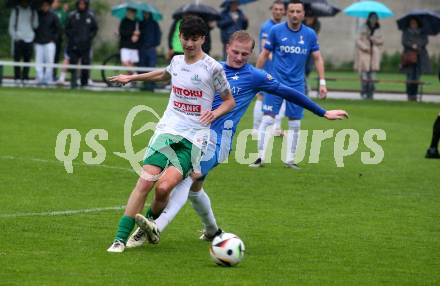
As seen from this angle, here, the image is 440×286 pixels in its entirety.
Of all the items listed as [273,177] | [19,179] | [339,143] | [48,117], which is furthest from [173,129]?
[48,117]

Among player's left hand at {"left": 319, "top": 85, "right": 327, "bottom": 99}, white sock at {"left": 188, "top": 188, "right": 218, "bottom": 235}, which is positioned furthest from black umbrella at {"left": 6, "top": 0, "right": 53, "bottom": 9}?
white sock at {"left": 188, "top": 188, "right": 218, "bottom": 235}

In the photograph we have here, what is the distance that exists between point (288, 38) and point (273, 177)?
2275 millimetres

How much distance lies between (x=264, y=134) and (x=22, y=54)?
15.4 meters

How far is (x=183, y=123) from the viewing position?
958 cm

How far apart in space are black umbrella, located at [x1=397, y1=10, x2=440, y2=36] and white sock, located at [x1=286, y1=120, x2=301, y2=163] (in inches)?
610

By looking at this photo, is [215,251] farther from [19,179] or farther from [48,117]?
[48,117]

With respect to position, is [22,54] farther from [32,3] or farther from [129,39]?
[129,39]

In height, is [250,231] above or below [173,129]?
below

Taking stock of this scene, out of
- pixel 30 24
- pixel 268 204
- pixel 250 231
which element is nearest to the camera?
pixel 250 231

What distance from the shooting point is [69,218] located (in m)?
11.0

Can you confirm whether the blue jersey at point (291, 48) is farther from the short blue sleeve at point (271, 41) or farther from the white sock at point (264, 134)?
the white sock at point (264, 134)

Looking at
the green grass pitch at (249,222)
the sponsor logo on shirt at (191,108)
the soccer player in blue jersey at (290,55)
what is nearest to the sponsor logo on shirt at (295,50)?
the soccer player in blue jersey at (290,55)

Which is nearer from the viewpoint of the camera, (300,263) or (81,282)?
(81,282)

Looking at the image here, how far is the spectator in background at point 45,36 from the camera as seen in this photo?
29.8 metres
